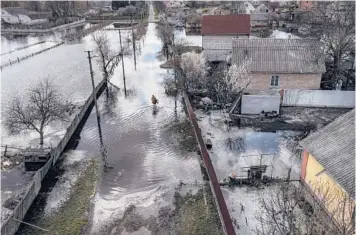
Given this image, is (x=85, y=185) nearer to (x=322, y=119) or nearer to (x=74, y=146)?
(x=74, y=146)

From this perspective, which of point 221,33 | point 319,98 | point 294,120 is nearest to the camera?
point 294,120

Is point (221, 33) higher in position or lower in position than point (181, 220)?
higher

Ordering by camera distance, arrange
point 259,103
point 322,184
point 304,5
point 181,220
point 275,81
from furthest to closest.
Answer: point 304,5
point 275,81
point 259,103
point 181,220
point 322,184

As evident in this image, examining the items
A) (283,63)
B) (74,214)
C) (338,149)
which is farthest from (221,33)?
(74,214)

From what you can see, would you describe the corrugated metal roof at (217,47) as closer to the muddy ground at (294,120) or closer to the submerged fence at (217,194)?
the muddy ground at (294,120)

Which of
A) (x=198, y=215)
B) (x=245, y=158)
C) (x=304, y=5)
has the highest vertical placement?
(x=304, y=5)

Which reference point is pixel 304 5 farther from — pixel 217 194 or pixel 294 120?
pixel 217 194
